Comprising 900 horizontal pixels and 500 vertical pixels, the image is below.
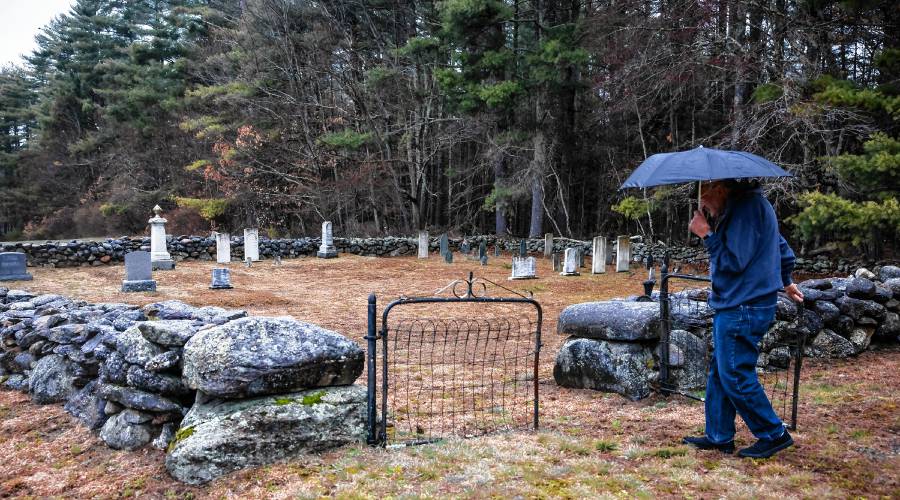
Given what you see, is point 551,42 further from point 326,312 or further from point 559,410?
point 559,410

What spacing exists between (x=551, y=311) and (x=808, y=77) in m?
9.15

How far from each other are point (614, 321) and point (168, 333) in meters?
3.66

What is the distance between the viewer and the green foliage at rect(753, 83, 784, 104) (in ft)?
44.8

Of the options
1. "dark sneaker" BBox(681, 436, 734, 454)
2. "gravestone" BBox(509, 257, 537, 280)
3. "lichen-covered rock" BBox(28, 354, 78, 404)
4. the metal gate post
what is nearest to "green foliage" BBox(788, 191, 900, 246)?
"gravestone" BBox(509, 257, 537, 280)

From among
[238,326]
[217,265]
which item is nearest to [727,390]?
[238,326]

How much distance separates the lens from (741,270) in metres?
3.36

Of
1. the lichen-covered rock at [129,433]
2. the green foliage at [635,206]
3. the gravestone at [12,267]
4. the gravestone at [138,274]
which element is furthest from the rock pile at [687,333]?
the gravestone at [12,267]

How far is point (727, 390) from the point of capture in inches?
134

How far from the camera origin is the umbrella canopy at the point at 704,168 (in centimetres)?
331

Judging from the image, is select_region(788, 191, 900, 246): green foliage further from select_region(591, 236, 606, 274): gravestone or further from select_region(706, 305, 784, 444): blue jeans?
select_region(706, 305, 784, 444): blue jeans

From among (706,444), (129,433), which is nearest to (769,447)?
(706,444)

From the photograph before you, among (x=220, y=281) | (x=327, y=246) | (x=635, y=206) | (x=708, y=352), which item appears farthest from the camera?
(x=327, y=246)

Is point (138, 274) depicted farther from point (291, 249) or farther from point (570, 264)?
point (570, 264)

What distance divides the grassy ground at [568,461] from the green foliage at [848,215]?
6850 millimetres
